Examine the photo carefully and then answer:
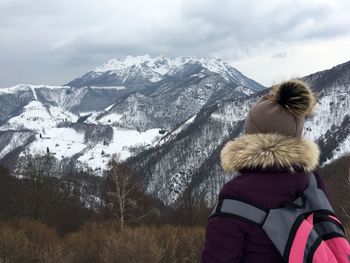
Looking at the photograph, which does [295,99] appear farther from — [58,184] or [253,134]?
[58,184]

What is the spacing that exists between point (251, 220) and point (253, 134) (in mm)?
585

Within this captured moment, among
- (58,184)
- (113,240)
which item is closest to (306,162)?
(113,240)

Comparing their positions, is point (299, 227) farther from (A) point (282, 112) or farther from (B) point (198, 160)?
(B) point (198, 160)

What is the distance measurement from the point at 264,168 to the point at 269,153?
9 centimetres

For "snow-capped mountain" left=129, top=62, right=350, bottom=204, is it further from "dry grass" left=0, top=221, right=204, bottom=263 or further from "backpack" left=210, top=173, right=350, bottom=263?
"backpack" left=210, top=173, right=350, bottom=263

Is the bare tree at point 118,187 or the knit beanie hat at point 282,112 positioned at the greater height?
the knit beanie hat at point 282,112

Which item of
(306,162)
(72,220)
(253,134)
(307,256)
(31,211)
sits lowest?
(72,220)


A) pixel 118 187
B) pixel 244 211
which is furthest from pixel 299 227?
pixel 118 187

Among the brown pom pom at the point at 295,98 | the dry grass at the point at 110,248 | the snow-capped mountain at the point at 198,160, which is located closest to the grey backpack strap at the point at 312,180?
the brown pom pom at the point at 295,98

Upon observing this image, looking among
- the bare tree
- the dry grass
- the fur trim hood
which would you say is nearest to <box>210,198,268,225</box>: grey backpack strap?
the fur trim hood

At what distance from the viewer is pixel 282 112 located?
2.90 metres

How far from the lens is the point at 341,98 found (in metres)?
199

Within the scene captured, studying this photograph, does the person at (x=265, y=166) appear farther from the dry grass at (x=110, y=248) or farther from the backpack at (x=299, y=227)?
the dry grass at (x=110, y=248)

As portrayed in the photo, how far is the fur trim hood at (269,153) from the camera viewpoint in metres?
2.77
